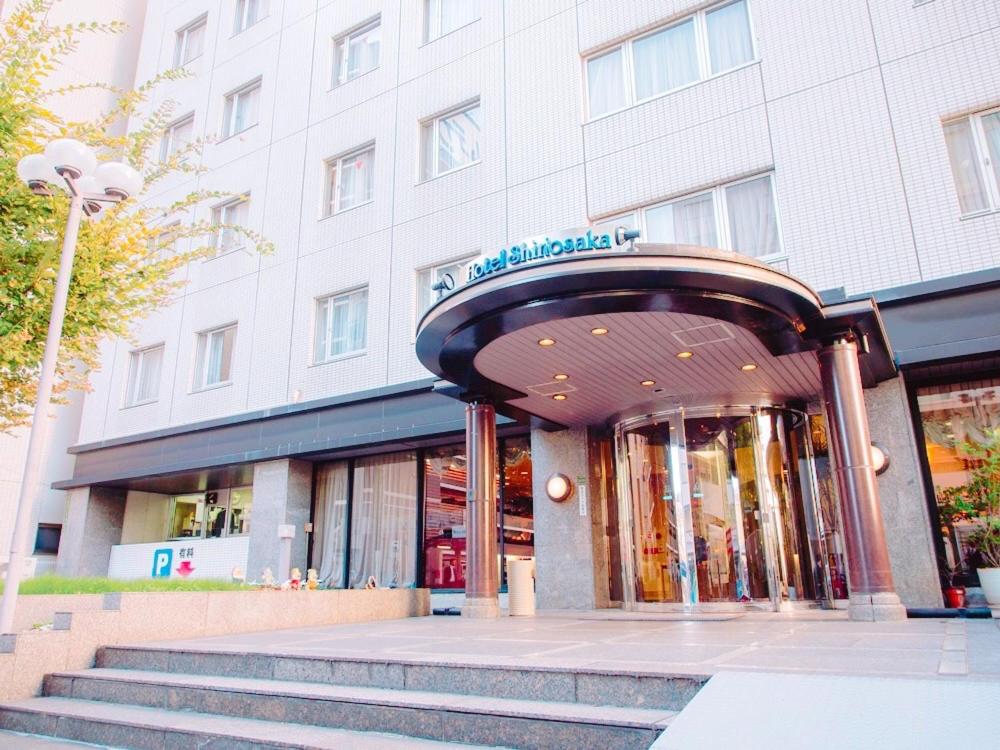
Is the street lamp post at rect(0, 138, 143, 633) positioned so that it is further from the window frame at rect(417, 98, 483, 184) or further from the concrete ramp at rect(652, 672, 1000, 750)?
the window frame at rect(417, 98, 483, 184)

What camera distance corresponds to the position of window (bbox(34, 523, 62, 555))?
718 inches

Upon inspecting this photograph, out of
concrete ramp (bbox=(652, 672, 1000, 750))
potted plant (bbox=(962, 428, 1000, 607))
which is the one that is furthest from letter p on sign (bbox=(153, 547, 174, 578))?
concrete ramp (bbox=(652, 672, 1000, 750))

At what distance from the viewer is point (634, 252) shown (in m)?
6.86

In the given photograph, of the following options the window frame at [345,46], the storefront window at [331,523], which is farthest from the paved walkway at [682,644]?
the window frame at [345,46]

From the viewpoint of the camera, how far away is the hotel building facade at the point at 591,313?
797cm

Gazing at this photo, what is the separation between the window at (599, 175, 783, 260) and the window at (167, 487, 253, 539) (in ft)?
35.5

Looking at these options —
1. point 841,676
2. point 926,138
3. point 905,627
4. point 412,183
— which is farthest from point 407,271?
point 841,676

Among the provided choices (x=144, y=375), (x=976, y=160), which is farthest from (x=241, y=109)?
(x=976, y=160)

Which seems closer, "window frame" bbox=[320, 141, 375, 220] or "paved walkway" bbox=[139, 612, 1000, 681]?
"paved walkway" bbox=[139, 612, 1000, 681]

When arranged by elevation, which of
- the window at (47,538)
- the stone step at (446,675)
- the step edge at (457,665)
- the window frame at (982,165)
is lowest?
the stone step at (446,675)

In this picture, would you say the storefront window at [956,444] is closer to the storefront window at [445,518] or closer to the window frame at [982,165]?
the window frame at [982,165]

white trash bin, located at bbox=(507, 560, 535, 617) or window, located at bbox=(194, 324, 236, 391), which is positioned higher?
window, located at bbox=(194, 324, 236, 391)

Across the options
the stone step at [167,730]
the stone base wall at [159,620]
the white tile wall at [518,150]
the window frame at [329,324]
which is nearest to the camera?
the stone step at [167,730]

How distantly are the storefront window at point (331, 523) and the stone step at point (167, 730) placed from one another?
819cm
